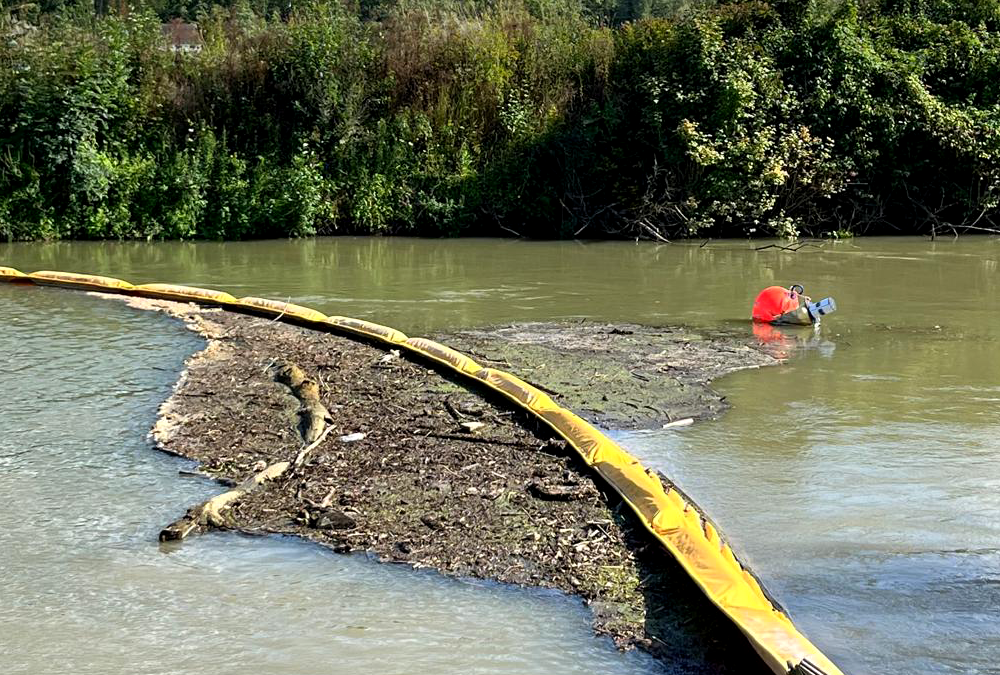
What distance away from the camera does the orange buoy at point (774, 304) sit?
406 inches

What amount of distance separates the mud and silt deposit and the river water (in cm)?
19

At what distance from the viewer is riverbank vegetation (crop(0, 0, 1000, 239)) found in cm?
1903

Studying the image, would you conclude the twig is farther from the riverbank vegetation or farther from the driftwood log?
the riverbank vegetation

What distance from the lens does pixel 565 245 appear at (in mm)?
18594

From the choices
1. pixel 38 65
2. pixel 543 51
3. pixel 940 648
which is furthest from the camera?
pixel 543 51

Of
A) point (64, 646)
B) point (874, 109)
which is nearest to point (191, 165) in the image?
point (874, 109)

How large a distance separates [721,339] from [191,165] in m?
13.6

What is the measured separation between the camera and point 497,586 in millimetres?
4379

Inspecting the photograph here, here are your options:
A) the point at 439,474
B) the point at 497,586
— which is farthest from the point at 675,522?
the point at 439,474

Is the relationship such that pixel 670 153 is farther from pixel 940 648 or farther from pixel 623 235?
pixel 940 648

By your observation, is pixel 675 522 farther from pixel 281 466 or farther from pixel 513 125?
pixel 513 125

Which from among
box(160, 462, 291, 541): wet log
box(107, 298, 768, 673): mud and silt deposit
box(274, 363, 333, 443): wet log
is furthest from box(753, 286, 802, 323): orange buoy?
box(160, 462, 291, 541): wet log

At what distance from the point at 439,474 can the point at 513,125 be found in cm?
1592

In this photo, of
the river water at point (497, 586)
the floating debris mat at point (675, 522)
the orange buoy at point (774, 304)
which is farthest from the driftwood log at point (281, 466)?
the orange buoy at point (774, 304)
